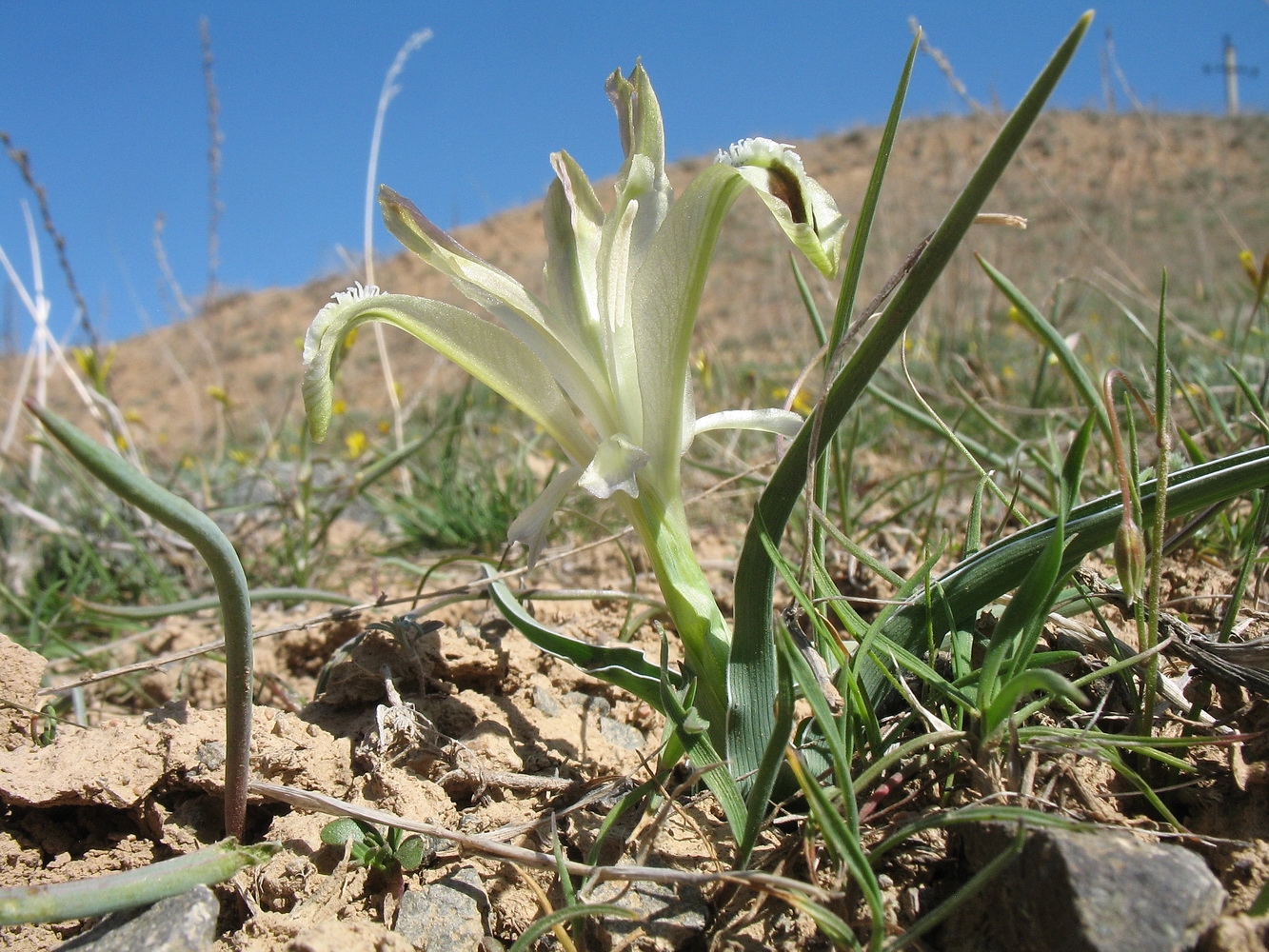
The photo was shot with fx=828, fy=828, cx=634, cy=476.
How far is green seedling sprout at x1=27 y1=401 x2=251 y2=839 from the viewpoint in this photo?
647 mm

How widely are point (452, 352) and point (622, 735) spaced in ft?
2.27

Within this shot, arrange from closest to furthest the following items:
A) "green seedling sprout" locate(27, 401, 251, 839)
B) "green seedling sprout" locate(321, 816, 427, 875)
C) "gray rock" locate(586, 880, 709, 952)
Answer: "green seedling sprout" locate(27, 401, 251, 839)
"gray rock" locate(586, 880, 709, 952)
"green seedling sprout" locate(321, 816, 427, 875)

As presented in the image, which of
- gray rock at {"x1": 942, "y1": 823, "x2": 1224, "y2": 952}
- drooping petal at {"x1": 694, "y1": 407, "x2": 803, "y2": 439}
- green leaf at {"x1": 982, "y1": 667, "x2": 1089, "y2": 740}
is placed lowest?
gray rock at {"x1": 942, "y1": 823, "x2": 1224, "y2": 952}

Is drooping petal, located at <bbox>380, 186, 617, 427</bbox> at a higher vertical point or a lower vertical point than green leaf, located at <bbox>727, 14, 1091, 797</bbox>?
higher

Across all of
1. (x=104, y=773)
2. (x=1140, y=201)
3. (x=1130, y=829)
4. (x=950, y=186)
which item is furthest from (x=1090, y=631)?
(x=1140, y=201)

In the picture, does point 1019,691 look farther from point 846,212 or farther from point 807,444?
point 846,212

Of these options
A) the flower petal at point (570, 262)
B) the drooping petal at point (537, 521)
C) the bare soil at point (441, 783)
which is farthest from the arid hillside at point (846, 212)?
the drooping petal at point (537, 521)

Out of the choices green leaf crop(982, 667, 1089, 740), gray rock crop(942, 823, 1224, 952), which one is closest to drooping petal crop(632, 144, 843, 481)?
green leaf crop(982, 667, 1089, 740)

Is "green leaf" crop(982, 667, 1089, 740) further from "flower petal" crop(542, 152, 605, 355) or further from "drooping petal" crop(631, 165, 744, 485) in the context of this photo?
"flower petal" crop(542, 152, 605, 355)

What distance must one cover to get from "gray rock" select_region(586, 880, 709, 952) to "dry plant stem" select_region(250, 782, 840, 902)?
0.02 m

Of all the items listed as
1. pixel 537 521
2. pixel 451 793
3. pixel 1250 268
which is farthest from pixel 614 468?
pixel 1250 268

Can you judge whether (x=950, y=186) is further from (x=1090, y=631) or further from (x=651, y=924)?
(x=651, y=924)

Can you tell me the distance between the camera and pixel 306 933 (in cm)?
89

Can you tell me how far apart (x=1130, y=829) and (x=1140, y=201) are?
3102cm
